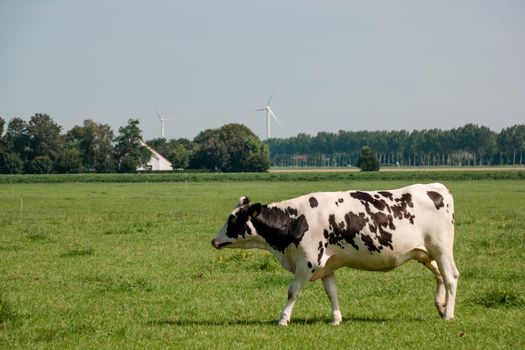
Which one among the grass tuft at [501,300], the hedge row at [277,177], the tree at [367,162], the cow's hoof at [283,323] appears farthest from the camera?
the tree at [367,162]

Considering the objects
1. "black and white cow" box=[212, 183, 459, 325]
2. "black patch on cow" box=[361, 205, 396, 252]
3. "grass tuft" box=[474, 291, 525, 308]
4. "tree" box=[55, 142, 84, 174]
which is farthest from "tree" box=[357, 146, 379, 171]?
"black patch on cow" box=[361, 205, 396, 252]

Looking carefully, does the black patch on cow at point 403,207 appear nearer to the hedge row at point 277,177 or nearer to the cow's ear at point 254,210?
the cow's ear at point 254,210

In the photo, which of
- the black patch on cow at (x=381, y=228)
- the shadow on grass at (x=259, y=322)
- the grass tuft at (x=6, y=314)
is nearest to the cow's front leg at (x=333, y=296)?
A: the shadow on grass at (x=259, y=322)

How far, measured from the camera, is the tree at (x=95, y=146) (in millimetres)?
132750

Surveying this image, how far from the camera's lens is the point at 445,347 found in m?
10.2

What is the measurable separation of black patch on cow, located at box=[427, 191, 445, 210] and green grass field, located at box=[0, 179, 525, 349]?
156 centimetres

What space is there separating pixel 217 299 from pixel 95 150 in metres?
122

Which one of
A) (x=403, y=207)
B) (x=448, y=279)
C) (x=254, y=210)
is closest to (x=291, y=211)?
(x=254, y=210)

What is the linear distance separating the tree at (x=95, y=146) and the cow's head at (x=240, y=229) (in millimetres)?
121715

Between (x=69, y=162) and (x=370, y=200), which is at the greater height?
(x=370, y=200)

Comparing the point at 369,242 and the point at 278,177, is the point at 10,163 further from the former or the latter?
the point at 369,242

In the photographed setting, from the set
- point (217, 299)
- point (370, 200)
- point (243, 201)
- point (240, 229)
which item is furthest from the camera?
point (217, 299)

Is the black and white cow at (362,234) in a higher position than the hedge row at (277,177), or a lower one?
higher

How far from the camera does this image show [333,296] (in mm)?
12078
